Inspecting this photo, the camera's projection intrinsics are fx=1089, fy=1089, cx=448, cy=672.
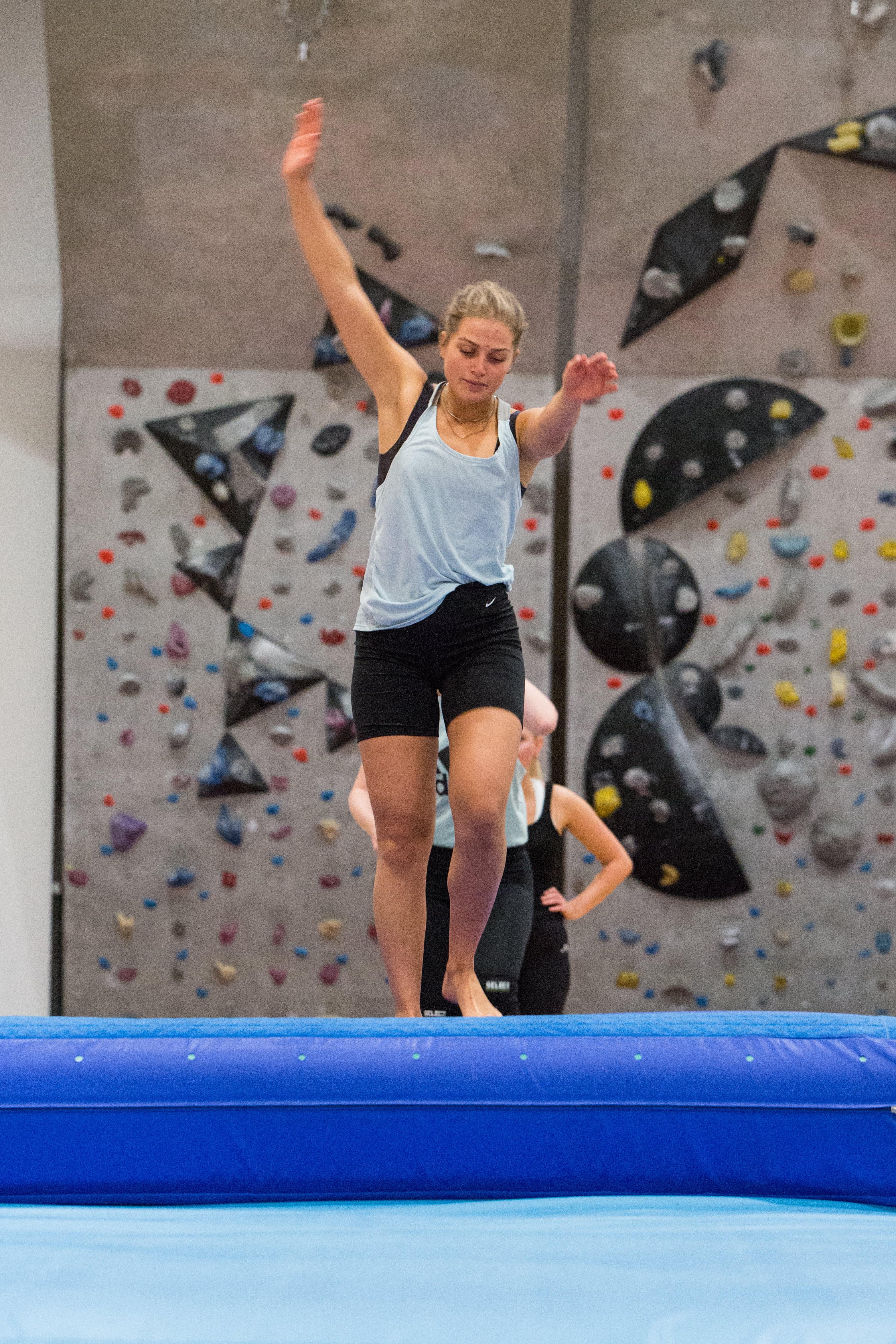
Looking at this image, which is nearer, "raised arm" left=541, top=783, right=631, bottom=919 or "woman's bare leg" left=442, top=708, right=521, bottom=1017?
"woman's bare leg" left=442, top=708, right=521, bottom=1017

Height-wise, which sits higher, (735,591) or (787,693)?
(735,591)

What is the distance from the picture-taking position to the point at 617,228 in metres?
4.14

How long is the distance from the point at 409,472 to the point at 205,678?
7.86ft

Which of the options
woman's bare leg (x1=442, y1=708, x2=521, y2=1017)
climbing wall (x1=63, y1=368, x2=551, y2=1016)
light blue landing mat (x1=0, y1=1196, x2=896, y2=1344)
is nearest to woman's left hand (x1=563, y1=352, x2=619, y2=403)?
woman's bare leg (x1=442, y1=708, x2=521, y2=1017)

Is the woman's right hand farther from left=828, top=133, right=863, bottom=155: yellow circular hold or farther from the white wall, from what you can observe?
left=828, top=133, right=863, bottom=155: yellow circular hold

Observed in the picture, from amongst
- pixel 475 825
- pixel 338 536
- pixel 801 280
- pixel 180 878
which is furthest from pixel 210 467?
pixel 475 825

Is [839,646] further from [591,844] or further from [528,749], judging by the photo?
[528,749]

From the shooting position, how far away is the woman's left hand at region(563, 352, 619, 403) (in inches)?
77.2

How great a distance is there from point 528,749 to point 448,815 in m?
0.35

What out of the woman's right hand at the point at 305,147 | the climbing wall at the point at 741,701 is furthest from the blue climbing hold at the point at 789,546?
the woman's right hand at the point at 305,147

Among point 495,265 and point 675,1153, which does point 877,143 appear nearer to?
point 495,265

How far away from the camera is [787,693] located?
4234 mm

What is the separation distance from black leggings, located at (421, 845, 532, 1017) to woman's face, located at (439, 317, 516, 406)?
1.00 m

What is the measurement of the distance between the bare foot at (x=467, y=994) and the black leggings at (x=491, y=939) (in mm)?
162
